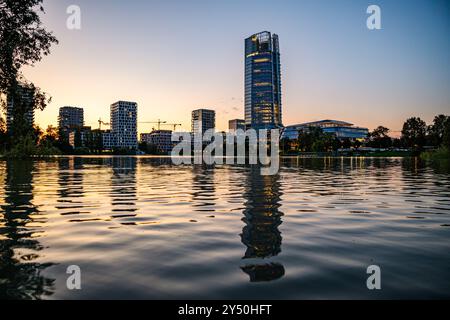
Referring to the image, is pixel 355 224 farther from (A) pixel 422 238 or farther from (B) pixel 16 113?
(B) pixel 16 113

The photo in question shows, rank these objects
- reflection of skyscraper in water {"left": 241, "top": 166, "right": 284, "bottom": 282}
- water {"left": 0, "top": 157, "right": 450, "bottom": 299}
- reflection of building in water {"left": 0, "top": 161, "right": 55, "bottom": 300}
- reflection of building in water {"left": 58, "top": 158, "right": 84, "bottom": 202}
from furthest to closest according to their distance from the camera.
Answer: reflection of building in water {"left": 58, "top": 158, "right": 84, "bottom": 202}, reflection of skyscraper in water {"left": 241, "top": 166, "right": 284, "bottom": 282}, water {"left": 0, "top": 157, "right": 450, "bottom": 299}, reflection of building in water {"left": 0, "top": 161, "right": 55, "bottom": 300}

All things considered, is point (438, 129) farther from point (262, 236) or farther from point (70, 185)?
point (262, 236)

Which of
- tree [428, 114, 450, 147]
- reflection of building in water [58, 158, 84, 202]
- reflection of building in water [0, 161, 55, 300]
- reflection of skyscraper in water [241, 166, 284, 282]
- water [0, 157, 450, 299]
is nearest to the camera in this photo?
reflection of building in water [0, 161, 55, 300]

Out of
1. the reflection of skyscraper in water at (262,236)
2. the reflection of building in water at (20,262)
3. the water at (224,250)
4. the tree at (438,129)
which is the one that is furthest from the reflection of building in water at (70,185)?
the tree at (438,129)

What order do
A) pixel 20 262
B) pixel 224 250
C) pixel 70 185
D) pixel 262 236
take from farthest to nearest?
pixel 70 185
pixel 262 236
pixel 224 250
pixel 20 262

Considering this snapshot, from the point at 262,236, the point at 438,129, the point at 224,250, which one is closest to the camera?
the point at 224,250

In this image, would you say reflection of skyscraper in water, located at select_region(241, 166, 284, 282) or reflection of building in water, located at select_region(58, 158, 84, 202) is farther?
reflection of building in water, located at select_region(58, 158, 84, 202)

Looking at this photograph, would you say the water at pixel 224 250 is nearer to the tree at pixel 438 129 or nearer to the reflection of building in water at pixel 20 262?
the reflection of building in water at pixel 20 262

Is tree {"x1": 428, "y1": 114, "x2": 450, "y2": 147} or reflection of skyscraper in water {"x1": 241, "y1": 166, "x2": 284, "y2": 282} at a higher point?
tree {"x1": 428, "y1": 114, "x2": 450, "y2": 147}

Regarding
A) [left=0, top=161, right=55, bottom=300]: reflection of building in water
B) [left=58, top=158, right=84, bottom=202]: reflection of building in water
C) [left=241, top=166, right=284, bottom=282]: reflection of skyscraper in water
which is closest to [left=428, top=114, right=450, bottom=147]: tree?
[left=58, top=158, right=84, bottom=202]: reflection of building in water

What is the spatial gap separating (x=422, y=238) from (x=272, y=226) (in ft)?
13.4

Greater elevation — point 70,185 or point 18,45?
point 18,45

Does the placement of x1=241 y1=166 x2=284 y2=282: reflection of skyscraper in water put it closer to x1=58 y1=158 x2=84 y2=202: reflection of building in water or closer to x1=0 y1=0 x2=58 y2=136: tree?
x1=58 y1=158 x2=84 y2=202: reflection of building in water

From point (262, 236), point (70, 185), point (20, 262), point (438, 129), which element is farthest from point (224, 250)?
point (438, 129)
